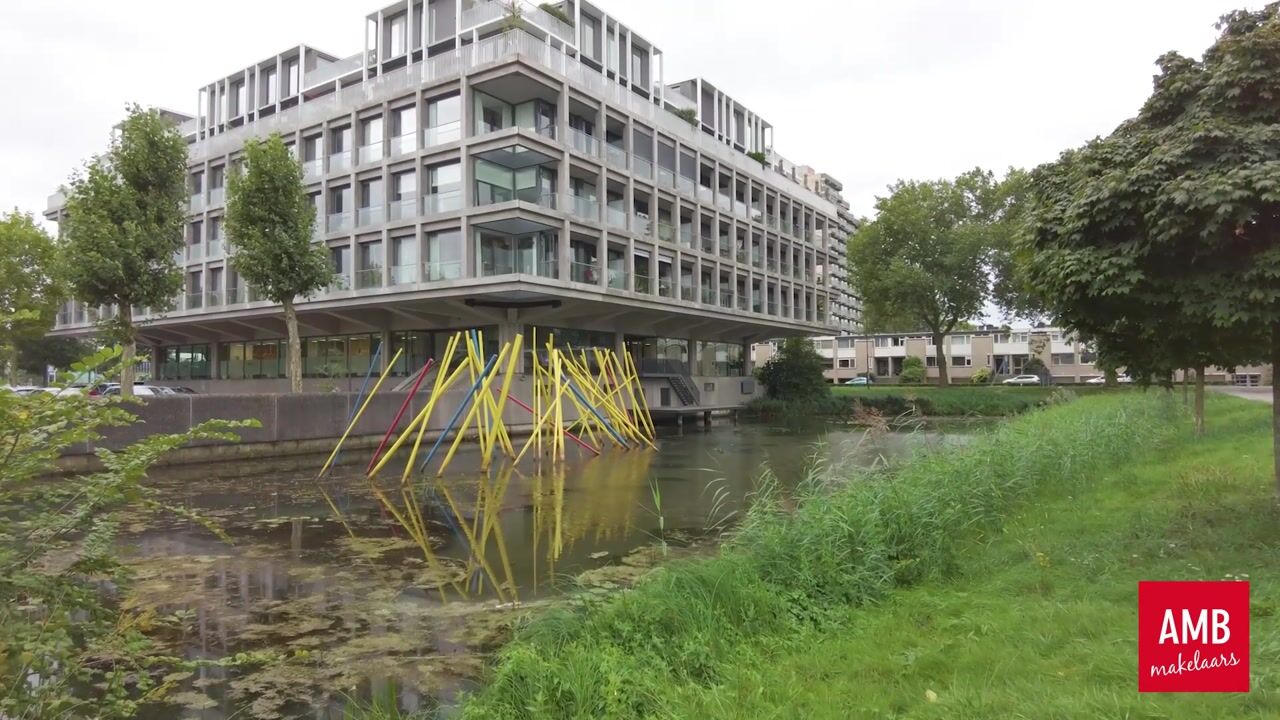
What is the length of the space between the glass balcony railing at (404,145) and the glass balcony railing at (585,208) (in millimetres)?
6520

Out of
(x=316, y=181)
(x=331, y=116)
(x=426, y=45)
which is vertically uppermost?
(x=426, y=45)

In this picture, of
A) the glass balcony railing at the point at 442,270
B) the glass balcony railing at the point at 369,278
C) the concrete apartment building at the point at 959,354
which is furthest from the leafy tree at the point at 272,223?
the concrete apartment building at the point at 959,354

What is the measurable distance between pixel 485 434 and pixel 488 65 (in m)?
15.7

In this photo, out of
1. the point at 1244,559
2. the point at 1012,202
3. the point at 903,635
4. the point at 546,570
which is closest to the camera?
the point at 903,635

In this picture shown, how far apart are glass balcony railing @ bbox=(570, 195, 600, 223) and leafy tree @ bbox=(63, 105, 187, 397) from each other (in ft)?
43.2

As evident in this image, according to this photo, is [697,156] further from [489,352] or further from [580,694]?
[580,694]

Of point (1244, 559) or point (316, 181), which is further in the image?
point (316, 181)

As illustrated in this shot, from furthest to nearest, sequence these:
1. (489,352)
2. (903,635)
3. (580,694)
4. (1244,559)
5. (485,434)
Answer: (489,352) < (485,434) < (1244,559) < (903,635) < (580,694)

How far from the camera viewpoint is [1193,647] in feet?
11.0

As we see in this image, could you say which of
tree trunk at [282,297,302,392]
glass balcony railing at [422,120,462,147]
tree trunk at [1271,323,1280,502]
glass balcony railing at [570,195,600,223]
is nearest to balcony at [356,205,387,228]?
glass balcony railing at [422,120,462,147]

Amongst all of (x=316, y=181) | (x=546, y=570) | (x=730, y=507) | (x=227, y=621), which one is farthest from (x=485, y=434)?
(x=316, y=181)

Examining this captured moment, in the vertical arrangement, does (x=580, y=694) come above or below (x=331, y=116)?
below

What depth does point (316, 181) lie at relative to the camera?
107ft

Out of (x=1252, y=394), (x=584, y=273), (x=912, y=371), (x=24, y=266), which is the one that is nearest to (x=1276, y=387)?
(x=584, y=273)
